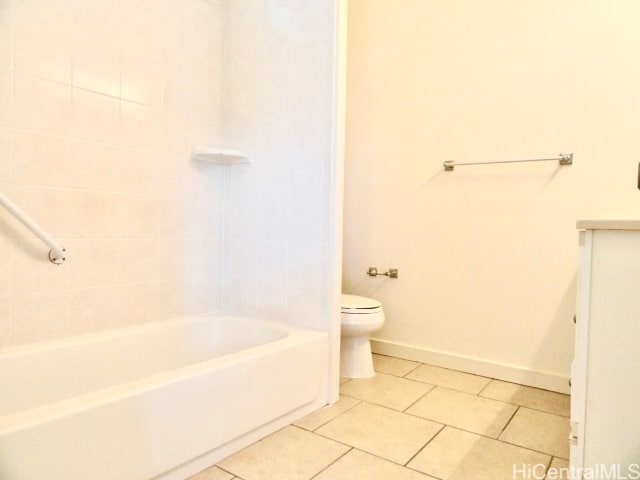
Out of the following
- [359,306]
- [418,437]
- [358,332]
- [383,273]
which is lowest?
[418,437]

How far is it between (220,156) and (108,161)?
21.0 inches

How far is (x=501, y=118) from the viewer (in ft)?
7.16

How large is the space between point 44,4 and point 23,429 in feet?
4.87

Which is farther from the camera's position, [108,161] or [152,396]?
[108,161]

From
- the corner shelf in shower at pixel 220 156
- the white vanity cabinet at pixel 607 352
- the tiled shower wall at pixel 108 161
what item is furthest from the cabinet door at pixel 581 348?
the tiled shower wall at pixel 108 161

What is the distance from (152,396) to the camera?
3.86 feet

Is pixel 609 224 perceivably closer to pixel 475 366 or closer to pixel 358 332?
pixel 358 332

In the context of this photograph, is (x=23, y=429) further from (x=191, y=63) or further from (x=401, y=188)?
(x=401, y=188)

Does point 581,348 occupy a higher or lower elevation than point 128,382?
higher

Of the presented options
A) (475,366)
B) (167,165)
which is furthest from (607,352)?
(167,165)

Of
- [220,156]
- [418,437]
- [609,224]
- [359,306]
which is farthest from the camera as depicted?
[359,306]

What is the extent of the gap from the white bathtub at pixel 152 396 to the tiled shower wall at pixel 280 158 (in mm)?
204

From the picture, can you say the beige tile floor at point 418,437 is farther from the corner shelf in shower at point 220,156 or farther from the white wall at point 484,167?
the corner shelf in shower at point 220,156

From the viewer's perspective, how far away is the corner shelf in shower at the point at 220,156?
80.6 inches
